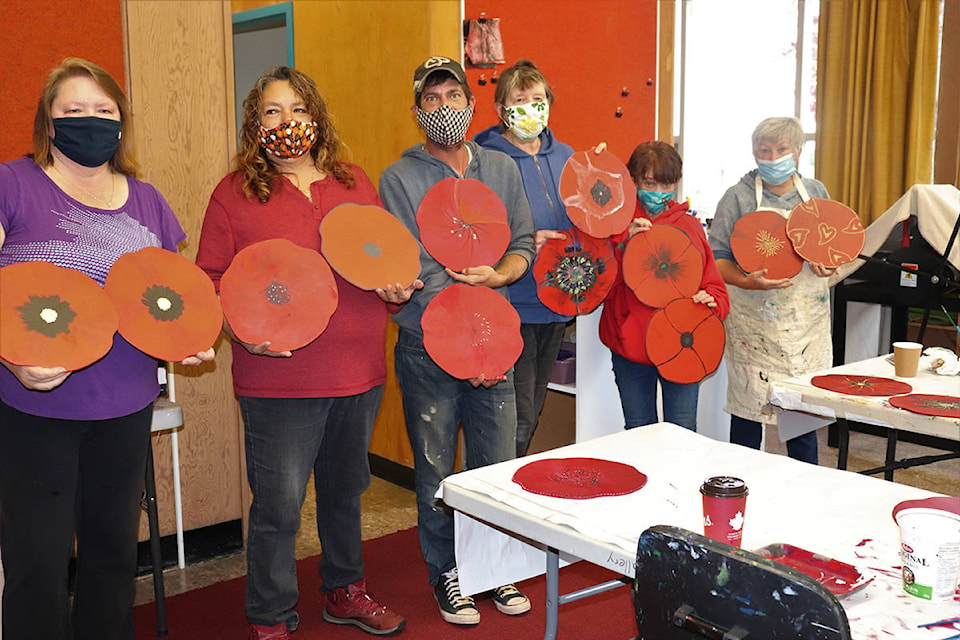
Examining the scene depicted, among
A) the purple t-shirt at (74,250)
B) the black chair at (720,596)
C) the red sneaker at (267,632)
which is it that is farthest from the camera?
the red sneaker at (267,632)

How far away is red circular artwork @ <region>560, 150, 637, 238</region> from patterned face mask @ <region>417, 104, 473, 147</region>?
50 cm

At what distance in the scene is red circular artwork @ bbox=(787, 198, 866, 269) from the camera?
317 cm

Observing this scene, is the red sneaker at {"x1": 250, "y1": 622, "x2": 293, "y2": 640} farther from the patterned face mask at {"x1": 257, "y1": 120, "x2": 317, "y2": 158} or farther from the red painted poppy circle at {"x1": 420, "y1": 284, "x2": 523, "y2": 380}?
the patterned face mask at {"x1": 257, "y1": 120, "x2": 317, "y2": 158}

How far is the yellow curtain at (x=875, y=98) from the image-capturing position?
5.27 m

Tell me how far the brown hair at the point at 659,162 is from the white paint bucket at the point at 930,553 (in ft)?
6.28

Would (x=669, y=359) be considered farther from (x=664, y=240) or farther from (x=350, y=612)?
(x=350, y=612)

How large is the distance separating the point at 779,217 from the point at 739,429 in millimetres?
930

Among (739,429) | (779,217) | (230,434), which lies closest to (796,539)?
(779,217)

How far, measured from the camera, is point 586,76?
14.9 feet

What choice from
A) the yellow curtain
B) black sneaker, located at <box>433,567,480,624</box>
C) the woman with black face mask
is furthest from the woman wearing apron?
the yellow curtain

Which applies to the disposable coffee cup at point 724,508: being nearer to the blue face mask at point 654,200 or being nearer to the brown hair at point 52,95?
the brown hair at point 52,95

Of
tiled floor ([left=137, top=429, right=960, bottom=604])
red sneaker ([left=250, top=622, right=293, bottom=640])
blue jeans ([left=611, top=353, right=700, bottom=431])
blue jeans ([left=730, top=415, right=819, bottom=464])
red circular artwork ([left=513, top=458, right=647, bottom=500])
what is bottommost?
tiled floor ([left=137, top=429, right=960, bottom=604])

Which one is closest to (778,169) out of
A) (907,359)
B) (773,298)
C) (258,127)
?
(773,298)

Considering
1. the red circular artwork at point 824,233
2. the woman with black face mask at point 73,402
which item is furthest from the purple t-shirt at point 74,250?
the red circular artwork at point 824,233
